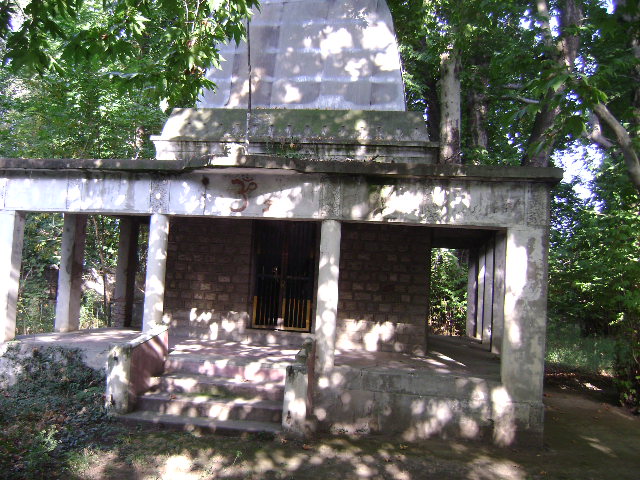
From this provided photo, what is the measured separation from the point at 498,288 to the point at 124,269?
777cm

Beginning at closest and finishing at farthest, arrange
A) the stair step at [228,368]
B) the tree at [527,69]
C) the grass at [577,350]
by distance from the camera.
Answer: the tree at [527,69] < the stair step at [228,368] < the grass at [577,350]

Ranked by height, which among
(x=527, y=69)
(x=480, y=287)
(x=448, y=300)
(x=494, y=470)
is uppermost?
(x=527, y=69)

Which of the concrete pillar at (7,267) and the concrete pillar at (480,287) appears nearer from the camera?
the concrete pillar at (7,267)

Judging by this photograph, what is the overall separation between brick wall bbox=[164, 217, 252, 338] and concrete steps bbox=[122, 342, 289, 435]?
151cm

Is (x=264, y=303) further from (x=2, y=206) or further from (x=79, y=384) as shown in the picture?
(x=2, y=206)

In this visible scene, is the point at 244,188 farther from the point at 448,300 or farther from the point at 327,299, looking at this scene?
the point at 448,300

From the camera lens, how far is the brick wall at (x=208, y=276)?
364 inches

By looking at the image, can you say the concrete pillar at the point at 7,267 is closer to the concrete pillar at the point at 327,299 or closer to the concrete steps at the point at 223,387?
the concrete steps at the point at 223,387

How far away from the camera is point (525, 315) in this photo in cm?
643

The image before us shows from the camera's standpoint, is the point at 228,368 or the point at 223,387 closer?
the point at 223,387

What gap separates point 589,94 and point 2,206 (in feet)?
27.3

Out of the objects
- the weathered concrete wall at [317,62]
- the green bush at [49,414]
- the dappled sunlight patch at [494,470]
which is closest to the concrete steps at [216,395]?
the green bush at [49,414]

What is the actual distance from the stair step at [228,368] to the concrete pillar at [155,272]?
674 millimetres

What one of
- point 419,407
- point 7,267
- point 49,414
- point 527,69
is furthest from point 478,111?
point 49,414
